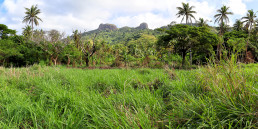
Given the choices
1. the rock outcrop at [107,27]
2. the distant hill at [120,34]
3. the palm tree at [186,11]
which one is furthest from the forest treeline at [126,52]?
the rock outcrop at [107,27]

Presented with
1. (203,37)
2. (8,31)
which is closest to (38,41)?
(8,31)

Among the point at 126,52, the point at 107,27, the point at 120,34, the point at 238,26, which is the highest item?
the point at 107,27

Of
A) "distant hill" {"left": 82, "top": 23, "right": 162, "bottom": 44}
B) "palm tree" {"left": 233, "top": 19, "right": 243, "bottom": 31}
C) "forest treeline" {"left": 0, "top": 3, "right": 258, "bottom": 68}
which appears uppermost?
"distant hill" {"left": 82, "top": 23, "right": 162, "bottom": 44}

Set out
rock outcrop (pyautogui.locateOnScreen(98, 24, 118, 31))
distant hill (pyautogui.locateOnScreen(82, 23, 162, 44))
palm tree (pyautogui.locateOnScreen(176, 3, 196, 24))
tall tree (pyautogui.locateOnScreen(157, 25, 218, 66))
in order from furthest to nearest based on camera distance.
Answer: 1. rock outcrop (pyautogui.locateOnScreen(98, 24, 118, 31))
2. distant hill (pyautogui.locateOnScreen(82, 23, 162, 44))
3. palm tree (pyautogui.locateOnScreen(176, 3, 196, 24))
4. tall tree (pyautogui.locateOnScreen(157, 25, 218, 66))

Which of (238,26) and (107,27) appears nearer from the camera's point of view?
(238,26)

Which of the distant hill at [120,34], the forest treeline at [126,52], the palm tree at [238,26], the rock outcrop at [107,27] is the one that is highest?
the rock outcrop at [107,27]

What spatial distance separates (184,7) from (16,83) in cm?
3293

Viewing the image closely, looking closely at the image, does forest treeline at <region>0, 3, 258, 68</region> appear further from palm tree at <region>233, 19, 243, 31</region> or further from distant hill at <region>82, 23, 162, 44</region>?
distant hill at <region>82, 23, 162, 44</region>

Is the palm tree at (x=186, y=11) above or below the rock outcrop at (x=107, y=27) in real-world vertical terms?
below

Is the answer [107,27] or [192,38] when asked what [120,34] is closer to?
[107,27]

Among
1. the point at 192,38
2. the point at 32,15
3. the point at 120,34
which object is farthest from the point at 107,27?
the point at 192,38

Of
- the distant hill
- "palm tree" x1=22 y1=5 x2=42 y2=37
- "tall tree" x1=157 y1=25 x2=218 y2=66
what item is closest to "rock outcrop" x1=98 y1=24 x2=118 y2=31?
the distant hill

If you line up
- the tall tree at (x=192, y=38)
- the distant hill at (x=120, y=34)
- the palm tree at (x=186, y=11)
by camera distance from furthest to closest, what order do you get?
the distant hill at (x=120, y=34) → the palm tree at (x=186, y=11) → the tall tree at (x=192, y=38)

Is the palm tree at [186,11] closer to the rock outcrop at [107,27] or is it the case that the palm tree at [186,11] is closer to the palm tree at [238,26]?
the palm tree at [238,26]
